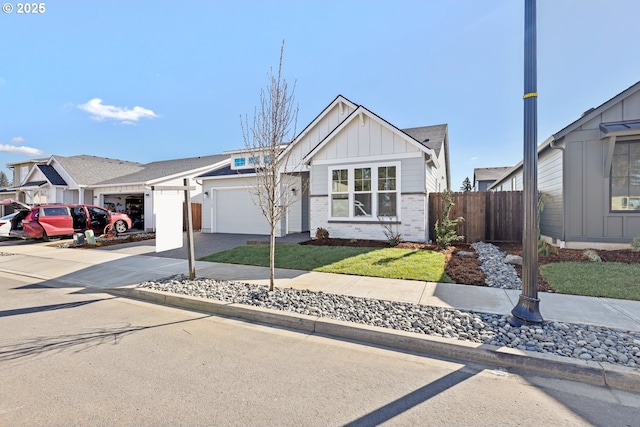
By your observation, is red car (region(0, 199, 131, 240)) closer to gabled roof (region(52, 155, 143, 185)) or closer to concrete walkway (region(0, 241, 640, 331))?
concrete walkway (region(0, 241, 640, 331))

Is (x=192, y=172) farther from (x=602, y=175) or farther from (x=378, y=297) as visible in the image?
(x=602, y=175)

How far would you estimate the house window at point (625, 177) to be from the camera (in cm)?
870

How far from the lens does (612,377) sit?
298 centimetres

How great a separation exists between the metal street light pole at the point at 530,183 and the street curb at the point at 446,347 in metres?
0.97

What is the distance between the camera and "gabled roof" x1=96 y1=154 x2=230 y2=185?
20.3 m

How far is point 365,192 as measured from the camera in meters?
11.5

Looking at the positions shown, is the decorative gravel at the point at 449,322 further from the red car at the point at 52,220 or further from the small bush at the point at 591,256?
the red car at the point at 52,220

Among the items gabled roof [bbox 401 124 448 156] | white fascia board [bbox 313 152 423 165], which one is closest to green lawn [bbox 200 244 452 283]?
white fascia board [bbox 313 152 423 165]

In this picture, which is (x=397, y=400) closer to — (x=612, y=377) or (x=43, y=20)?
(x=612, y=377)

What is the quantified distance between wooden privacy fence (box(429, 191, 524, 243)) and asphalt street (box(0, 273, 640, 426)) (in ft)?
29.7

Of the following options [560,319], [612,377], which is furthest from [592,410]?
[560,319]

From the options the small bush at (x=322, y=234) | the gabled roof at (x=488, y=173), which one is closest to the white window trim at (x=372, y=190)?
the small bush at (x=322, y=234)

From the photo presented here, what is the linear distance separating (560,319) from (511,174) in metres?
15.0

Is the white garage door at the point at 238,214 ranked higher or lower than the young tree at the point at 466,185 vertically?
lower
